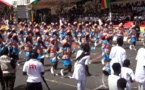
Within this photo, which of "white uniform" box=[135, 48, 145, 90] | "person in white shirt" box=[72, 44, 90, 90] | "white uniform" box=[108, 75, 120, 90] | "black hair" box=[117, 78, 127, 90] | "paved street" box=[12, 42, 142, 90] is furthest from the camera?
"paved street" box=[12, 42, 142, 90]

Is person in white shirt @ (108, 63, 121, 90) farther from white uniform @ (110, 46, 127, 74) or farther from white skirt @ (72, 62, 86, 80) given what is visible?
white uniform @ (110, 46, 127, 74)

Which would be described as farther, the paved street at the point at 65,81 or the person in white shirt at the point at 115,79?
the paved street at the point at 65,81

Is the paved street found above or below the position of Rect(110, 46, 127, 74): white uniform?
below

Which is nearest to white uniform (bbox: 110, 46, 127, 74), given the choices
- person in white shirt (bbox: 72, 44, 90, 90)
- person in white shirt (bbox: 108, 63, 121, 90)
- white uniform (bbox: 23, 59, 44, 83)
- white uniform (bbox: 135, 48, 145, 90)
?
person in white shirt (bbox: 72, 44, 90, 90)

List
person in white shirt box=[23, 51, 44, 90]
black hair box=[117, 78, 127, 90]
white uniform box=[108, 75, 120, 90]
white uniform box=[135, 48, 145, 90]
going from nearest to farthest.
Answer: black hair box=[117, 78, 127, 90] < white uniform box=[108, 75, 120, 90] < person in white shirt box=[23, 51, 44, 90] < white uniform box=[135, 48, 145, 90]

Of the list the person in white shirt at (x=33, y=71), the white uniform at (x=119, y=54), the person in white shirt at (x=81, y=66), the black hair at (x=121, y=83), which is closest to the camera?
the black hair at (x=121, y=83)

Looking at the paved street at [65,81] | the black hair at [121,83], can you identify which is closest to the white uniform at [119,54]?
the paved street at [65,81]

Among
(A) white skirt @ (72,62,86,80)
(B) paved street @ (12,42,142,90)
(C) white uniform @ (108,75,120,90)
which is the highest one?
(C) white uniform @ (108,75,120,90)

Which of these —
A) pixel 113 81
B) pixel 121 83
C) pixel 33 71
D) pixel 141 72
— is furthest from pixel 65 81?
pixel 121 83

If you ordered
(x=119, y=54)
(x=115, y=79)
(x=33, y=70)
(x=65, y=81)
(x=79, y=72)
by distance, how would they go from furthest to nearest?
(x=65, y=81)
(x=119, y=54)
(x=79, y=72)
(x=33, y=70)
(x=115, y=79)

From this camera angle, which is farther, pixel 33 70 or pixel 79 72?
pixel 79 72

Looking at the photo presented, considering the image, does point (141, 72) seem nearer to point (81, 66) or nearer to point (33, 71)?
point (81, 66)

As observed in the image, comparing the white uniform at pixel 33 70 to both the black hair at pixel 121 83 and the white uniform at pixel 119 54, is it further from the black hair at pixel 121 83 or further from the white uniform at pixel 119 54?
the black hair at pixel 121 83

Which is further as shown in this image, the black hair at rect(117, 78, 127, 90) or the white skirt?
the white skirt
